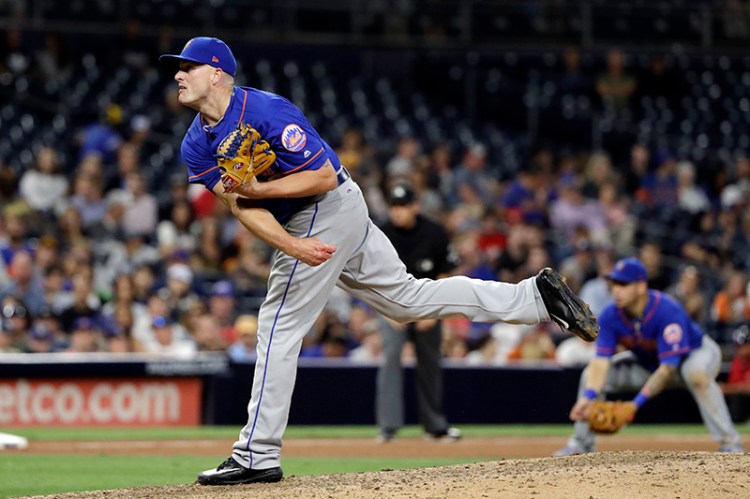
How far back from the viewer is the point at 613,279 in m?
8.42

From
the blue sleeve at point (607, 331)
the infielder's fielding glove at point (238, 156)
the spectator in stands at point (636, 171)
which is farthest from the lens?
the spectator in stands at point (636, 171)

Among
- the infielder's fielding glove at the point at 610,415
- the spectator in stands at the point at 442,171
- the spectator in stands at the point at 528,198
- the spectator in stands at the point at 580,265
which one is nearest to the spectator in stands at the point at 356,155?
the spectator in stands at the point at 442,171

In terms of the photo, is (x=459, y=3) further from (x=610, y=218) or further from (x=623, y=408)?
(x=623, y=408)

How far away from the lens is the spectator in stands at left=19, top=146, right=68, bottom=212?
1427 centimetres

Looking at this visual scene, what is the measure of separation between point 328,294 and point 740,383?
775 centimetres

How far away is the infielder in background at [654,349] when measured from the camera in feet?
27.4

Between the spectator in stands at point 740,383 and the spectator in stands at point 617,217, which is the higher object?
the spectator in stands at point 617,217

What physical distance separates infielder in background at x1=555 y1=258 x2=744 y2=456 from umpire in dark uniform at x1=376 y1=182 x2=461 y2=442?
1995 millimetres

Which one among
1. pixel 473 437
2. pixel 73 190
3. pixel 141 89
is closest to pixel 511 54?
pixel 141 89

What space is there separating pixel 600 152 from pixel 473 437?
325 inches

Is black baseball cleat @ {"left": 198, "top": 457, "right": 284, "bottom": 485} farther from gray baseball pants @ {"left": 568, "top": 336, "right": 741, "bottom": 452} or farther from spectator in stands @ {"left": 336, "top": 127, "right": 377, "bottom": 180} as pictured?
spectator in stands @ {"left": 336, "top": 127, "right": 377, "bottom": 180}

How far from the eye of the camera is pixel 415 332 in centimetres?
1043

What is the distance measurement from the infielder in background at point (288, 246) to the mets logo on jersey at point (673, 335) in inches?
81.2

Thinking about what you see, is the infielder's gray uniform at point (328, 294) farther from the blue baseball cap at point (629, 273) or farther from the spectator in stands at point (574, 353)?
the spectator in stands at point (574, 353)
